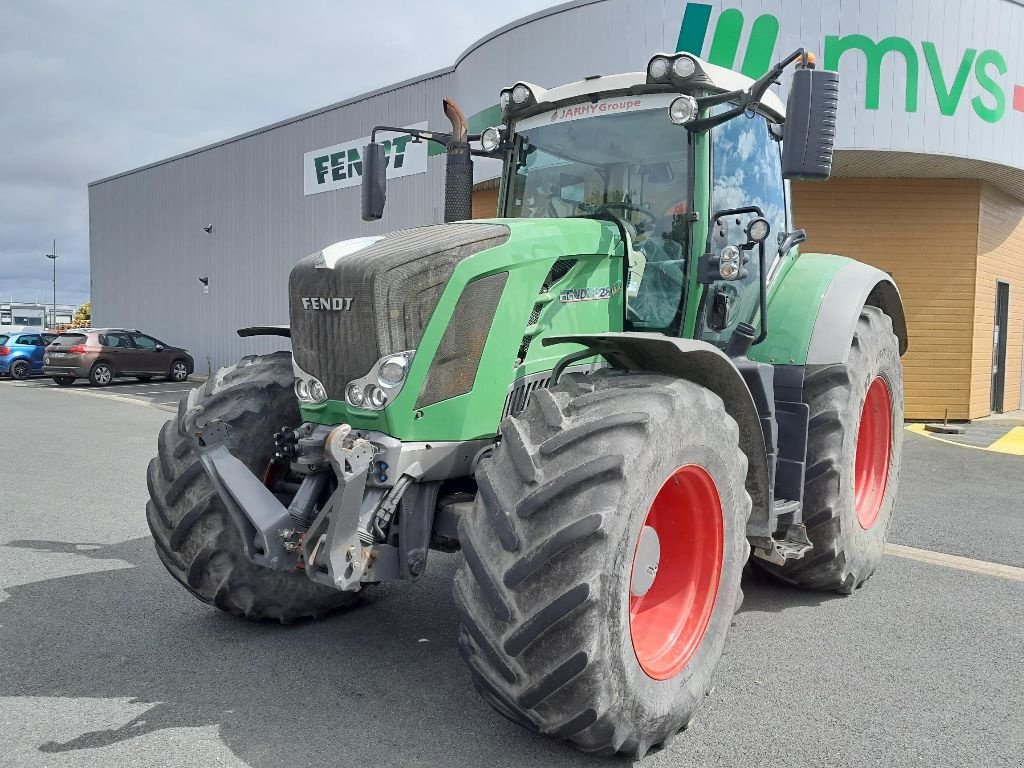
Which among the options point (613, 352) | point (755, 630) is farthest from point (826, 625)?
point (613, 352)

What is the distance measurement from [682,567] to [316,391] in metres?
1.61

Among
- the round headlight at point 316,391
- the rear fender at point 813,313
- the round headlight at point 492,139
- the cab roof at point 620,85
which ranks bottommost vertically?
the round headlight at point 316,391

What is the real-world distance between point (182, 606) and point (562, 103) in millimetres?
3241

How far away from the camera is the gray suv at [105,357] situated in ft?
69.9

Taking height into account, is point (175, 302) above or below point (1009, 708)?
above

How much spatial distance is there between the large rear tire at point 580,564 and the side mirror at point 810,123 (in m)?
1.21

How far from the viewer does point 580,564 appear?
260cm

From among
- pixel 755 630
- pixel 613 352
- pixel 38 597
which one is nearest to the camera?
pixel 613 352

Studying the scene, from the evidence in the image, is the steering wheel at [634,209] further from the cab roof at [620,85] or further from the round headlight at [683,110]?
the cab roof at [620,85]

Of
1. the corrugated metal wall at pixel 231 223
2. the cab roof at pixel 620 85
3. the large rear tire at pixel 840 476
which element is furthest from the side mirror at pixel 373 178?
the corrugated metal wall at pixel 231 223

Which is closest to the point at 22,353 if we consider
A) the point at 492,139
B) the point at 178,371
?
the point at 178,371

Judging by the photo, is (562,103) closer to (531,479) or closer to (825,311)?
(825,311)

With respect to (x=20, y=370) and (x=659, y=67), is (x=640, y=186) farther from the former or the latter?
(x=20, y=370)

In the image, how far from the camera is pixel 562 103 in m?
4.39
